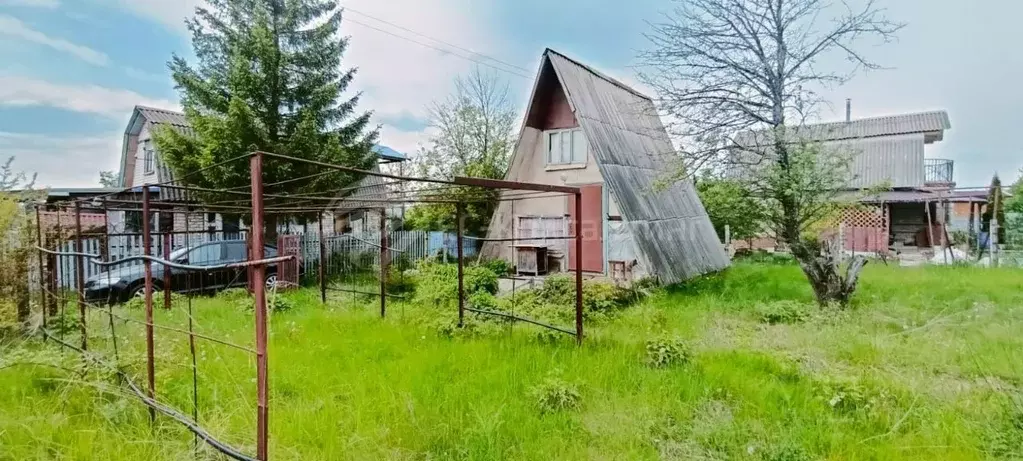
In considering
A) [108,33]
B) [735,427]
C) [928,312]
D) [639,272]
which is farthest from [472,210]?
[735,427]

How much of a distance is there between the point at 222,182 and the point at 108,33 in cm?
393

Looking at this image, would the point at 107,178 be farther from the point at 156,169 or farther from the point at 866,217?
the point at 866,217

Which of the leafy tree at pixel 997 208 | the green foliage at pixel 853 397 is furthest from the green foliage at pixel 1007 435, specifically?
the leafy tree at pixel 997 208

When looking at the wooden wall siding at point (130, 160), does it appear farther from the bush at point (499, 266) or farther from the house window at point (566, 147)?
the house window at point (566, 147)

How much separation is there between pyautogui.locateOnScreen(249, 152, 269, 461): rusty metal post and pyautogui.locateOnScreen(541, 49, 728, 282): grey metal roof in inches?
288

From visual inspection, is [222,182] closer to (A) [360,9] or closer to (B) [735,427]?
(A) [360,9]

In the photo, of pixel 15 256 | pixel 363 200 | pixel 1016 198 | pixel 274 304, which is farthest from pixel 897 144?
pixel 15 256

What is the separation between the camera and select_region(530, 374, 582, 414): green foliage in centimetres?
356

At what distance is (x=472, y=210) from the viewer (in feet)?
45.2

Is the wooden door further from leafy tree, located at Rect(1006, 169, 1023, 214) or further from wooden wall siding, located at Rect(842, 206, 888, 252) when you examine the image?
leafy tree, located at Rect(1006, 169, 1023, 214)

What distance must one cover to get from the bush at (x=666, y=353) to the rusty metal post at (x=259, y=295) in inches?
133

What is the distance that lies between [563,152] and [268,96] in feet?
21.7

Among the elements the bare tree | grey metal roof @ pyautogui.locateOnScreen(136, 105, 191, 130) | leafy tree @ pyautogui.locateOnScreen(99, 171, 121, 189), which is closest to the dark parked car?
grey metal roof @ pyautogui.locateOnScreen(136, 105, 191, 130)

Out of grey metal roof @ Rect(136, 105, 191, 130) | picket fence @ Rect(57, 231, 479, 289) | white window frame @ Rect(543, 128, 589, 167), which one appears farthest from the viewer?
grey metal roof @ Rect(136, 105, 191, 130)
